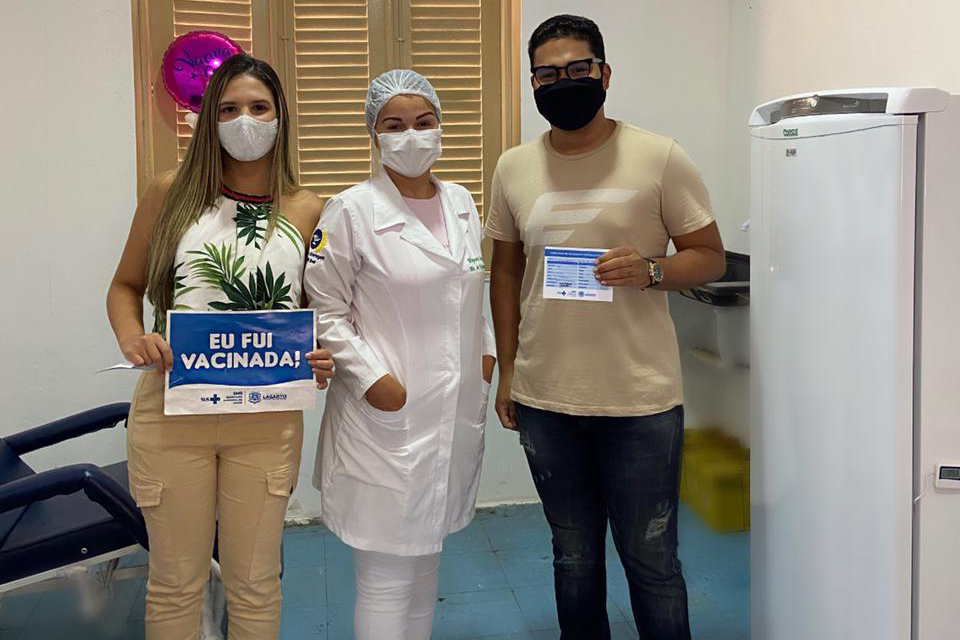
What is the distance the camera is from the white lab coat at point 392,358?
1.77 m

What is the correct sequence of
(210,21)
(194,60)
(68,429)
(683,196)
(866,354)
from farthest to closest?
(210,21) < (194,60) < (68,429) < (683,196) < (866,354)

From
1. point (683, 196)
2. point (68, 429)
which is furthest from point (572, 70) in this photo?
point (68, 429)

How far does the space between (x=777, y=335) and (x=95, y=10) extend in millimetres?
2489

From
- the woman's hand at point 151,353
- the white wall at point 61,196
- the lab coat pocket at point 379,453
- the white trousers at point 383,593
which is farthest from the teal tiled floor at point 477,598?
the woman's hand at point 151,353

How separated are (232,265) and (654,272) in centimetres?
84

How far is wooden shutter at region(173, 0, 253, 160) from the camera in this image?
3051 millimetres

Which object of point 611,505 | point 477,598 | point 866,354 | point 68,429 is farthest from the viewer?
point 477,598

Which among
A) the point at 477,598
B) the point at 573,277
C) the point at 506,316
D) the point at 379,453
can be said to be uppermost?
the point at 573,277

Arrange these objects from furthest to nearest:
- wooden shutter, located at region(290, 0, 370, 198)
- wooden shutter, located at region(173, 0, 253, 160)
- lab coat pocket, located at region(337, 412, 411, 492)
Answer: wooden shutter, located at region(290, 0, 370, 198) < wooden shutter, located at region(173, 0, 253, 160) < lab coat pocket, located at region(337, 412, 411, 492)

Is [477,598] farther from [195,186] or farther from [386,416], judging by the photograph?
[195,186]

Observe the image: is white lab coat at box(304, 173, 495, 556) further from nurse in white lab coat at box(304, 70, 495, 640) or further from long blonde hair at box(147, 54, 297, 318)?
long blonde hair at box(147, 54, 297, 318)

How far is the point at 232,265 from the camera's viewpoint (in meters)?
1.71

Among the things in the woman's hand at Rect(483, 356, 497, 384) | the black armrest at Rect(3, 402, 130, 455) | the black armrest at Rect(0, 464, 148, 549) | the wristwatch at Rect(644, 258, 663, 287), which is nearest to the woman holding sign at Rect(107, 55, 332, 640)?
the black armrest at Rect(0, 464, 148, 549)

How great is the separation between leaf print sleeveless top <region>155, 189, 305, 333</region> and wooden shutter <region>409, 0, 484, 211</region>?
1627 millimetres
